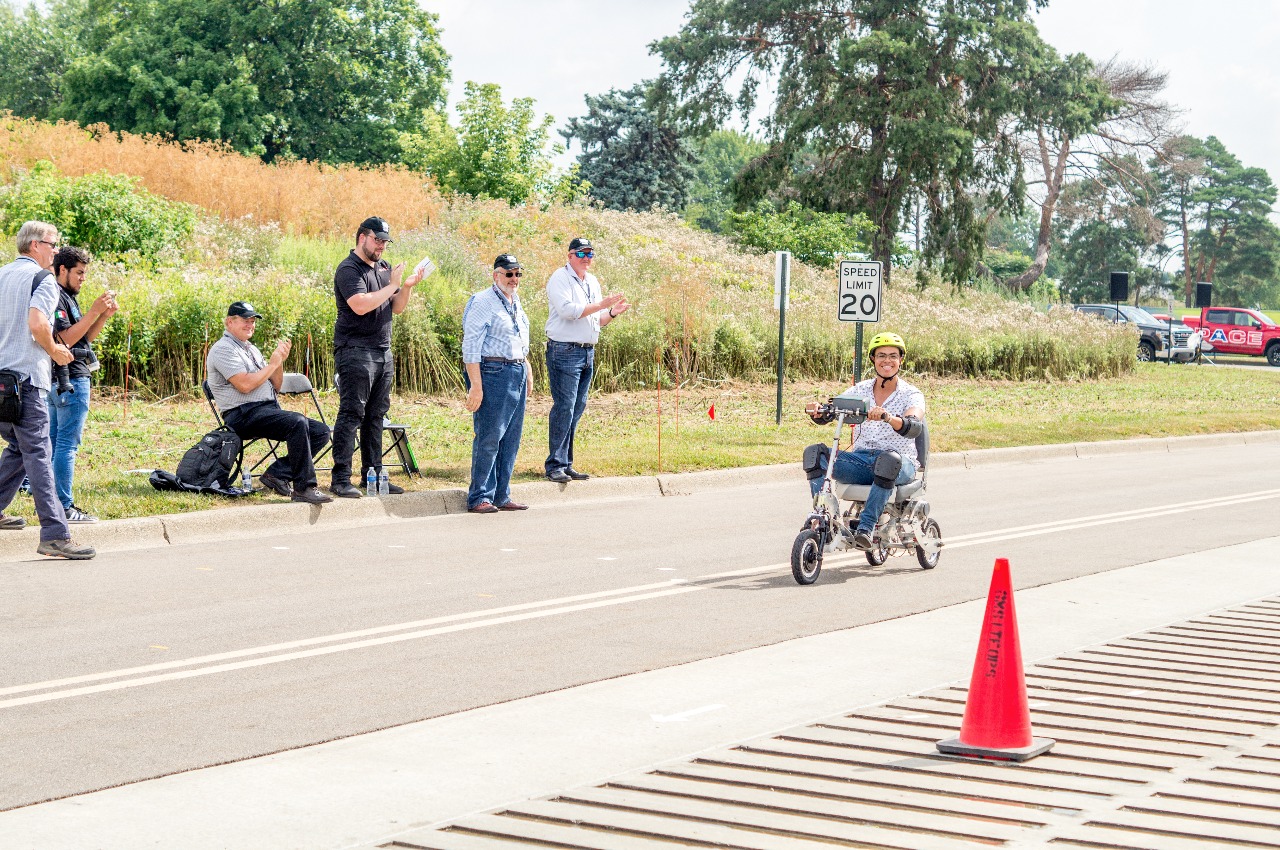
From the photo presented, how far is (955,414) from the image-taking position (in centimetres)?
2277

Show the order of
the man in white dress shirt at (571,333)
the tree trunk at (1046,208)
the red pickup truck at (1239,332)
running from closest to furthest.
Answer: the man in white dress shirt at (571,333) → the red pickup truck at (1239,332) → the tree trunk at (1046,208)

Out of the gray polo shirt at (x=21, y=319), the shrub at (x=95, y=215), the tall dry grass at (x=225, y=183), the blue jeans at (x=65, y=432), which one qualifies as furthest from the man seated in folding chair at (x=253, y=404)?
the tall dry grass at (x=225, y=183)

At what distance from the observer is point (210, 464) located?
11.0 meters

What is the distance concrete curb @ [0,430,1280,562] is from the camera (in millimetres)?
9844

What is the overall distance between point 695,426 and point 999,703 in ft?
44.7

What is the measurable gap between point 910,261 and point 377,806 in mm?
44485

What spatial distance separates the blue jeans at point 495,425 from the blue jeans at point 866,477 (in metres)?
3.13

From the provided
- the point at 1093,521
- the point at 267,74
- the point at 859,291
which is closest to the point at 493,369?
the point at 1093,521

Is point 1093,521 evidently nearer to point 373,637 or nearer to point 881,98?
point 373,637

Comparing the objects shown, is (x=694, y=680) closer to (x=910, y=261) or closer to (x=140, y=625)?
(x=140, y=625)

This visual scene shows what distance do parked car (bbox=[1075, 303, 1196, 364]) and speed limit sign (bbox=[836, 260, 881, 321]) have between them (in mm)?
29399

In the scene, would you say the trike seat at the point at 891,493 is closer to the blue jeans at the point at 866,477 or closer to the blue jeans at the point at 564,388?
the blue jeans at the point at 866,477

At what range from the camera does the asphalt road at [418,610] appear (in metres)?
5.87

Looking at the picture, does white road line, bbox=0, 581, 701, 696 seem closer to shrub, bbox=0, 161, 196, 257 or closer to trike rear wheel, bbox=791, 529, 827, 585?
trike rear wheel, bbox=791, 529, 827, 585
